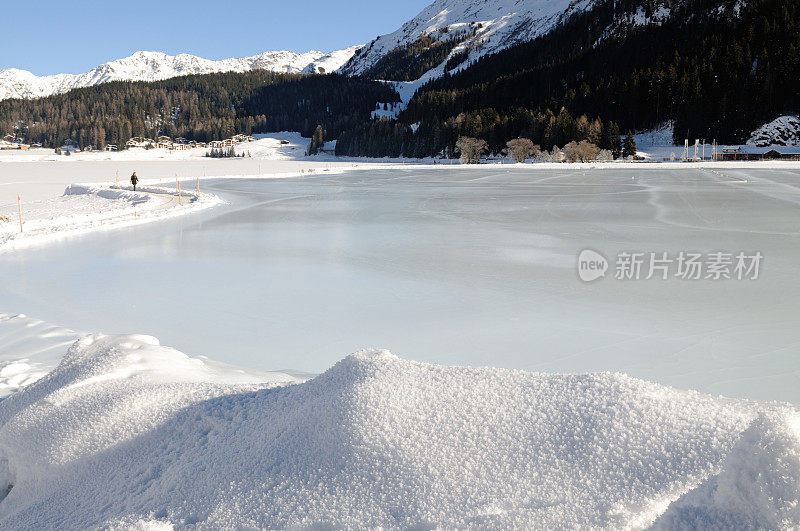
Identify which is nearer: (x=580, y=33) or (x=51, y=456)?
(x=51, y=456)

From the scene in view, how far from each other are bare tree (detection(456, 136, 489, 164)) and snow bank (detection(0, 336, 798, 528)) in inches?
3020

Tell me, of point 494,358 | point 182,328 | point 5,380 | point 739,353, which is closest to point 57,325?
point 182,328

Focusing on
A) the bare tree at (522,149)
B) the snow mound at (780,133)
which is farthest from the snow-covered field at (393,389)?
the snow mound at (780,133)

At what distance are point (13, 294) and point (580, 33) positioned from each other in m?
157

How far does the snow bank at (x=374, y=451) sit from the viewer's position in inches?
65.3

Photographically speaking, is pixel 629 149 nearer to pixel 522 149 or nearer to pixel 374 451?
pixel 522 149

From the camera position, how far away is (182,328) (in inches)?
219

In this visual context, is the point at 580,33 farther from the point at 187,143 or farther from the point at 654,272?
the point at 654,272

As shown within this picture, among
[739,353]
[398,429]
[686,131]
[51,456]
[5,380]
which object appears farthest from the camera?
[686,131]

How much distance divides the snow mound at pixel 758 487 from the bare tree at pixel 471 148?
254 ft

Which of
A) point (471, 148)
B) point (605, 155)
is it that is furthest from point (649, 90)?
point (471, 148)

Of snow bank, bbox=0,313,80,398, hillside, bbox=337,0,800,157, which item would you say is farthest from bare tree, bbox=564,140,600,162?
snow bank, bbox=0,313,80,398

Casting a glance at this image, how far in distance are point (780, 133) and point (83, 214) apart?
83874 mm

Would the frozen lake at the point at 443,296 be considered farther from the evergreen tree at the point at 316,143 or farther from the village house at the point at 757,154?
the evergreen tree at the point at 316,143
